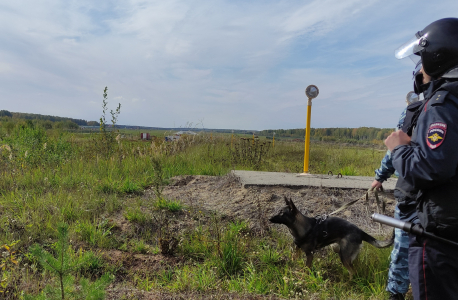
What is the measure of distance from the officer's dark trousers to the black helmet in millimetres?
1068

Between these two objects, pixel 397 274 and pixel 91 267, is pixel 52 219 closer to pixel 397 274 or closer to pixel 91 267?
pixel 91 267

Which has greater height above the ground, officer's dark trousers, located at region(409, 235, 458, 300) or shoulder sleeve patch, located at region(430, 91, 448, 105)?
shoulder sleeve patch, located at region(430, 91, 448, 105)

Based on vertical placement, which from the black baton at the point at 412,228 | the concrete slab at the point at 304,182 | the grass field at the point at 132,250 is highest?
the black baton at the point at 412,228

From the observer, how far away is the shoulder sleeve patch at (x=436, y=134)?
147 cm

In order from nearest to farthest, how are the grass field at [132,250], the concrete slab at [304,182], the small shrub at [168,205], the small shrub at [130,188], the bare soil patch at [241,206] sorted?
1. the grass field at [132,250]
2. the bare soil patch at [241,206]
3. the small shrub at [168,205]
4. the concrete slab at [304,182]
5. the small shrub at [130,188]

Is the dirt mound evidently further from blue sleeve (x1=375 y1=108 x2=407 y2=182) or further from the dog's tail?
blue sleeve (x1=375 y1=108 x2=407 y2=182)

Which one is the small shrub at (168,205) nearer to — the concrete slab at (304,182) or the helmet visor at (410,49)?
the concrete slab at (304,182)

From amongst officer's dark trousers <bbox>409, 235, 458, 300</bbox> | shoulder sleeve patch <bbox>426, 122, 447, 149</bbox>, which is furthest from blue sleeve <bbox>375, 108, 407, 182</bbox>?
shoulder sleeve patch <bbox>426, 122, 447, 149</bbox>

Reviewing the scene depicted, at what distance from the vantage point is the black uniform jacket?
1465mm

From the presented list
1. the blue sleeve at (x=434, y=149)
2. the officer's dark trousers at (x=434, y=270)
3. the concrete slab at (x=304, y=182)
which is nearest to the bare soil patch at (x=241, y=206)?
the concrete slab at (x=304, y=182)

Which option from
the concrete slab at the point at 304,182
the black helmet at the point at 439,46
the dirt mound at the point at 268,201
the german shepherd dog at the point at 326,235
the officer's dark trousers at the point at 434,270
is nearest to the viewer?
the officer's dark trousers at the point at 434,270

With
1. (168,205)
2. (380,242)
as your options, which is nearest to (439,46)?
(380,242)

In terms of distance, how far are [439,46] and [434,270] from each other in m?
1.33

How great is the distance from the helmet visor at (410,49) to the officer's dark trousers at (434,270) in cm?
125
